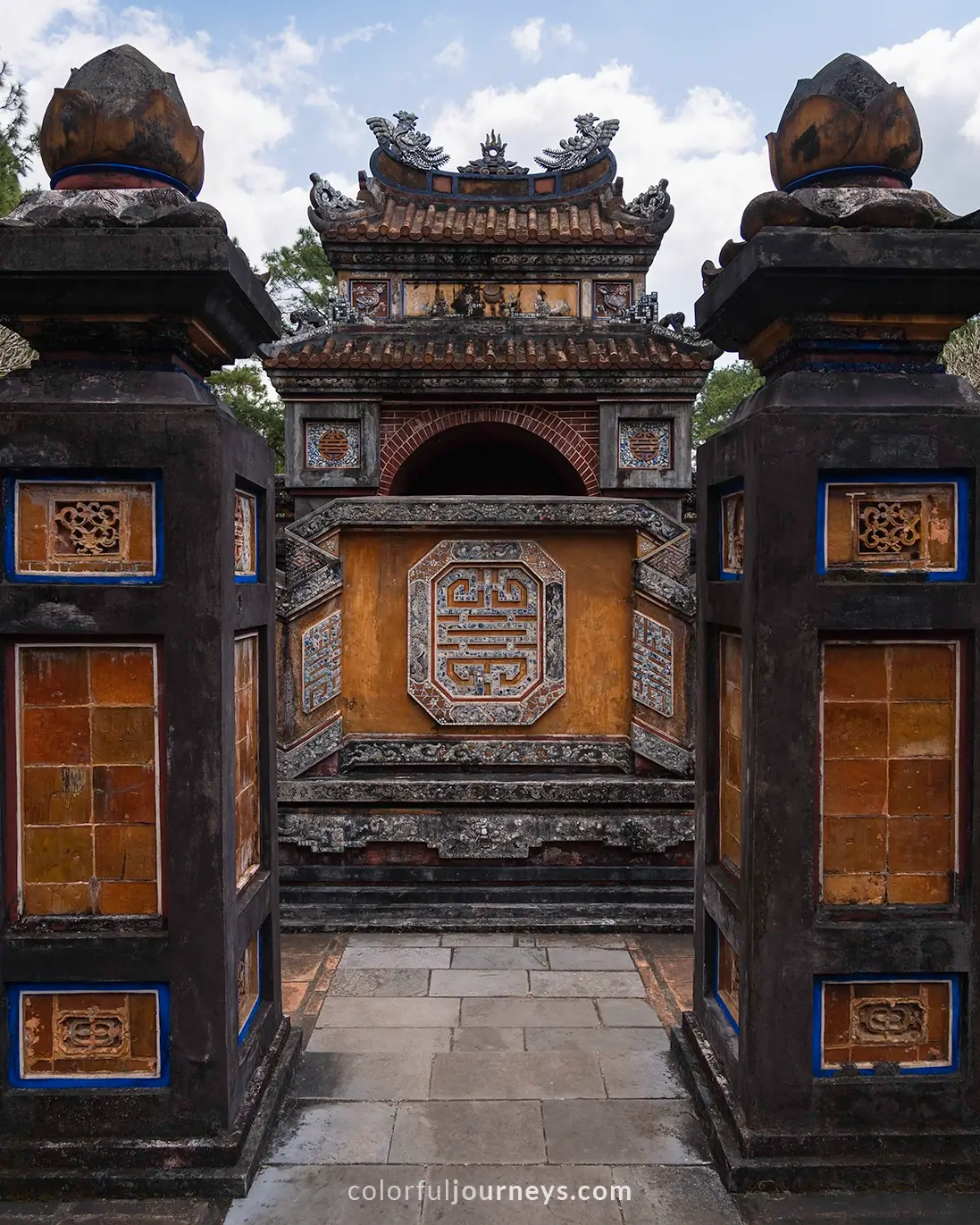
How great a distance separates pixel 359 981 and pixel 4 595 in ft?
9.63

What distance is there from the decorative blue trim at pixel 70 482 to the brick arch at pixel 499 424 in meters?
7.58

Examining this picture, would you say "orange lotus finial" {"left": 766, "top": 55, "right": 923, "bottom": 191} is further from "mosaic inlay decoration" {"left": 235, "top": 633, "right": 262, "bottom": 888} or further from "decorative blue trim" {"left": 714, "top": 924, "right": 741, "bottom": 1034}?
"decorative blue trim" {"left": 714, "top": 924, "right": 741, "bottom": 1034}

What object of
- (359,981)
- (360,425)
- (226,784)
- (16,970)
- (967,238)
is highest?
(360,425)

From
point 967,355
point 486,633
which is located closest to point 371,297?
point 486,633

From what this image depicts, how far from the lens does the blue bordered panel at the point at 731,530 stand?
3.36 meters

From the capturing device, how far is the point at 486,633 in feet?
20.2

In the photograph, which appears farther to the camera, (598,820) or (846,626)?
(598,820)

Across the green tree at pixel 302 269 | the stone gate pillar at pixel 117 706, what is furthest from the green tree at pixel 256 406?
the stone gate pillar at pixel 117 706

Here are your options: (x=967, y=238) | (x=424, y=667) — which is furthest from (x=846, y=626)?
(x=424, y=667)

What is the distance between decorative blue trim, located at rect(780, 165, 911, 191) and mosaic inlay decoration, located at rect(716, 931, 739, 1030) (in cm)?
288

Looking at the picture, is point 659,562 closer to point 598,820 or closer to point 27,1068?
point 598,820

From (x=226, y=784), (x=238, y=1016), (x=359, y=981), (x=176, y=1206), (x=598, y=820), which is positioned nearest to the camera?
(x=176, y=1206)

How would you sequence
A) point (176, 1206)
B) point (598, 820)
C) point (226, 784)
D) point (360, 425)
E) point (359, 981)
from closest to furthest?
1. point (176, 1206)
2. point (226, 784)
3. point (359, 981)
4. point (598, 820)
5. point (360, 425)

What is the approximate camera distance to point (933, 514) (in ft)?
10.1
